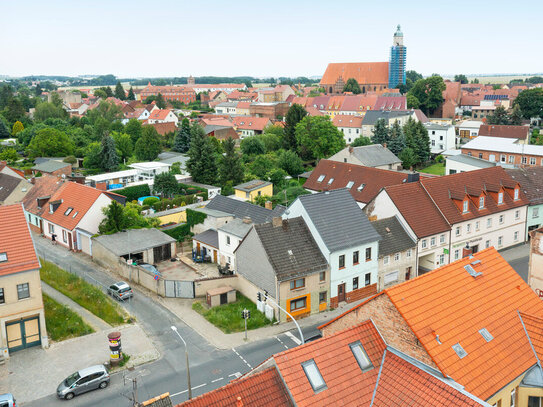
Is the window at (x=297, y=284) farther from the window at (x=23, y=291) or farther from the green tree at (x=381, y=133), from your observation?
the green tree at (x=381, y=133)

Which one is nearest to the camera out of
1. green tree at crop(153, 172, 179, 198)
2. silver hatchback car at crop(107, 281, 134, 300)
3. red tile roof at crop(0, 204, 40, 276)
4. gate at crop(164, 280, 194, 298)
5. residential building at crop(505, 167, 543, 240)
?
red tile roof at crop(0, 204, 40, 276)

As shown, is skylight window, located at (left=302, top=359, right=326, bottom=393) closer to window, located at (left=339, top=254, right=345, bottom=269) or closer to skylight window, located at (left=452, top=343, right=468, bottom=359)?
skylight window, located at (left=452, top=343, right=468, bottom=359)

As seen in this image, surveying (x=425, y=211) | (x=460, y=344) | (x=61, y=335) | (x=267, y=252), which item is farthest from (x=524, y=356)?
(x=61, y=335)

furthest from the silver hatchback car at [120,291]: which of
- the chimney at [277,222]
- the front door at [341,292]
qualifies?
the front door at [341,292]

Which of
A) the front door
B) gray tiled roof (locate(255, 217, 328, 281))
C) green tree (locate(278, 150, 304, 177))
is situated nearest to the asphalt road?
gray tiled roof (locate(255, 217, 328, 281))

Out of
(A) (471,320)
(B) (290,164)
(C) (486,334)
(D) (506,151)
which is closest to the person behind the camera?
(C) (486,334)

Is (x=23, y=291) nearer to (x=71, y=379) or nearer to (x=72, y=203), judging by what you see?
(x=71, y=379)

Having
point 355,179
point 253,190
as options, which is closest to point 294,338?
point 355,179
